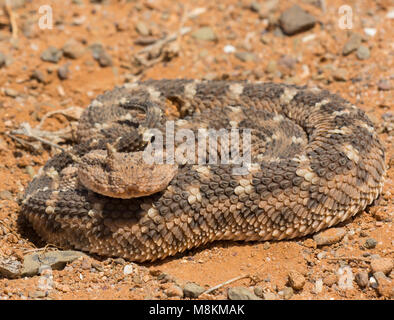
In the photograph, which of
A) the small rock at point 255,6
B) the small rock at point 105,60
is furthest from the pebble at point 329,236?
the small rock at point 255,6

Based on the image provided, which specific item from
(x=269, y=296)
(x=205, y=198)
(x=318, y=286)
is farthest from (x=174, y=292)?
(x=318, y=286)

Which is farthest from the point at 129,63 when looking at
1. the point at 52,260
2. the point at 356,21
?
the point at 52,260

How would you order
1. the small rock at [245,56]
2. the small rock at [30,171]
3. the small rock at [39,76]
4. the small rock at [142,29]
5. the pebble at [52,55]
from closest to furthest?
the small rock at [30,171] < the small rock at [39,76] < the small rock at [245,56] < the pebble at [52,55] < the small rock at [142,29]

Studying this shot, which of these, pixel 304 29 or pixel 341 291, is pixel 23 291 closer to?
pixel 341 291

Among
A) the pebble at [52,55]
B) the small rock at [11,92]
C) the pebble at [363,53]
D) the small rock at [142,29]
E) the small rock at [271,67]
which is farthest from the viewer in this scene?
the small rock at [142,29]

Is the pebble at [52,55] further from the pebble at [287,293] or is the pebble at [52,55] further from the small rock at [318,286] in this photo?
the small rock at [318,286]

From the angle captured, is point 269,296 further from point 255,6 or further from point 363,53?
point 255,6

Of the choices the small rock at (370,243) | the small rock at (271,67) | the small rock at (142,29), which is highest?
the small rock at (142,29)
